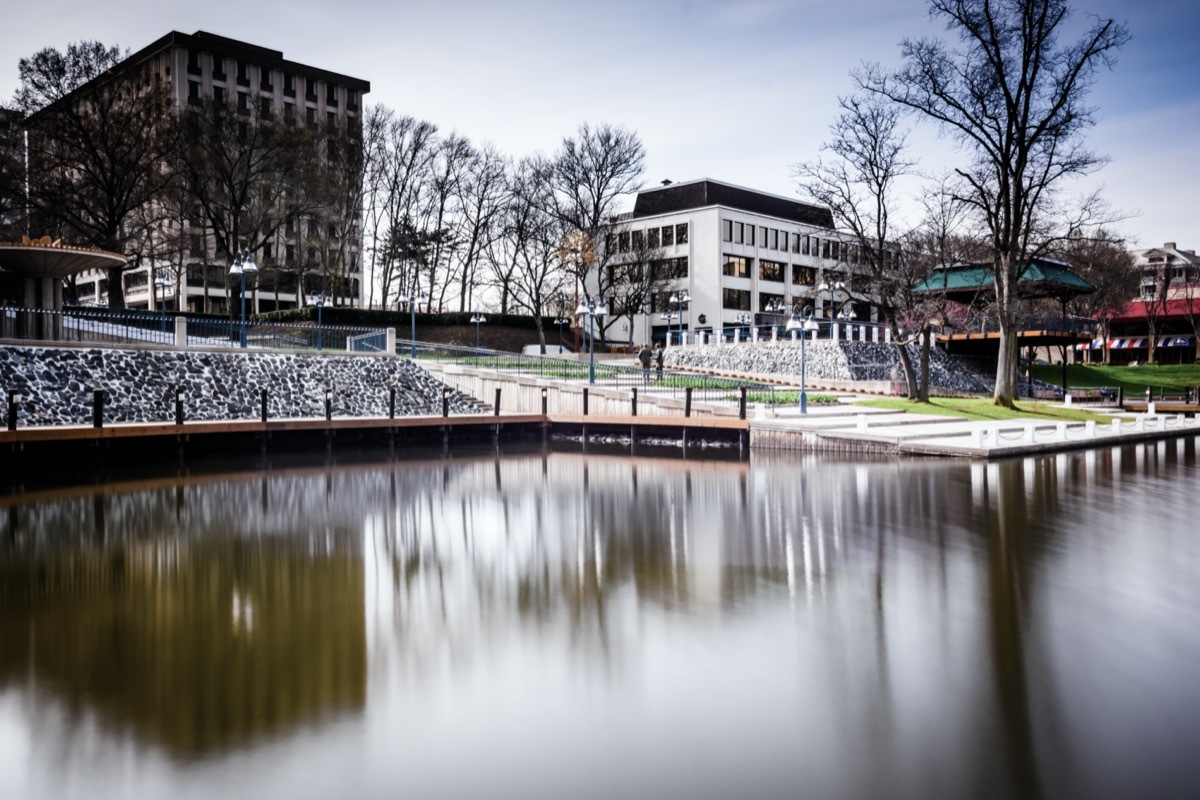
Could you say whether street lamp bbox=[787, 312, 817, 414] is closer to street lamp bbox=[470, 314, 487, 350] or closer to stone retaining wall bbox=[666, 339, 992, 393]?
stone retaining wall bbox=[666, 339, 992, 393]

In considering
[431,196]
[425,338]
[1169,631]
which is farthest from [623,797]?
[431,196]

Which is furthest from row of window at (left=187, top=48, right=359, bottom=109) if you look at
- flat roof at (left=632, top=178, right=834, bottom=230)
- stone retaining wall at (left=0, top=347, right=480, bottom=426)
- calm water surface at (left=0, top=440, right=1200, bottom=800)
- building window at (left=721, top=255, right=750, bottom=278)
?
calm water surface at (left=0, top=440, right=1200, bottom=800)

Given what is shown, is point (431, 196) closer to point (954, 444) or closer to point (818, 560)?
point (954, 444)

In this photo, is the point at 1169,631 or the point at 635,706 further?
the point at 1169,631

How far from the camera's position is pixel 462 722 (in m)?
5.58

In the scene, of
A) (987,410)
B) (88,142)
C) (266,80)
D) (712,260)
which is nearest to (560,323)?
(712,260)

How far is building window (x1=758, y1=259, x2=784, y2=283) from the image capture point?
7624cm

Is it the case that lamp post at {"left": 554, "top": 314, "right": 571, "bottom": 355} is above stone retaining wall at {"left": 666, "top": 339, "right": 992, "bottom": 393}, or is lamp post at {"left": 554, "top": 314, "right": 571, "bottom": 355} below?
above

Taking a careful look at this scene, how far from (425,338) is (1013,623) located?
1852 inches

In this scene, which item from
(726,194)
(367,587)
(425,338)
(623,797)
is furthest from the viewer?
(726,194)

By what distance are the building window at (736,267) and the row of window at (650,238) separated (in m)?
4.09

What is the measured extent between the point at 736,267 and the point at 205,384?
53.1 meters

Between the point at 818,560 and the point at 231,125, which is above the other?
the point at 231,125

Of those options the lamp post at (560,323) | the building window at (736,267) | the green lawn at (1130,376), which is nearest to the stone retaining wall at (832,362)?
the lamp post at (560,323)
